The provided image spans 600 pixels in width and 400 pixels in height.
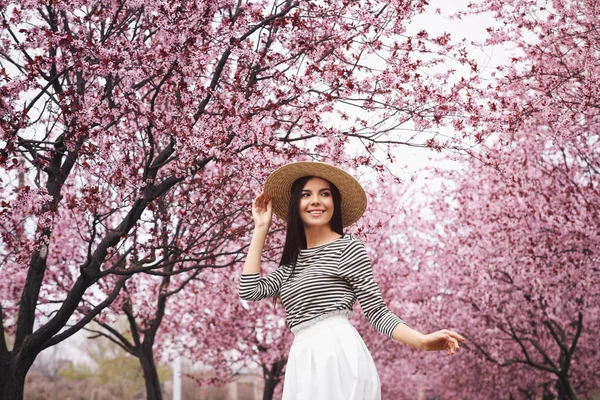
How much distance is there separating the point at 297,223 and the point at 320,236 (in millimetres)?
141

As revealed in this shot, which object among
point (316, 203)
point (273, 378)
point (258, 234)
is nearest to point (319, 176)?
point (316, 203)

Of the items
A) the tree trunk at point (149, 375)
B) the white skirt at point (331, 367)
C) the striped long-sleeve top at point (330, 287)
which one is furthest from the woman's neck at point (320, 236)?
the tree trunk at point (149, 375)

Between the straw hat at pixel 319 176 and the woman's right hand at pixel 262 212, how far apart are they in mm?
55

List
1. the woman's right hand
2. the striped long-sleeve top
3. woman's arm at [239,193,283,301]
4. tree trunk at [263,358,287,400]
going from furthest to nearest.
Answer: tree trunk at [263,358,287,400], the woman's right hand, woman's arm at [239,193,283,301], the striped long-sleeve top

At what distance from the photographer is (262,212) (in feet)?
11.6

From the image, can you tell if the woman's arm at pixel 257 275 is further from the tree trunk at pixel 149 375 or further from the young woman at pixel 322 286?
the tree trunk at pixel 149 375

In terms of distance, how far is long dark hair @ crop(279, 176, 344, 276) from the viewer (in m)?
3.55

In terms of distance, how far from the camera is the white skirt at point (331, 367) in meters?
3.02

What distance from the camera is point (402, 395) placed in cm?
2536

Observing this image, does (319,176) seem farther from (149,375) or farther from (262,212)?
(149,375)

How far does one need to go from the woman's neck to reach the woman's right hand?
9.3 inches

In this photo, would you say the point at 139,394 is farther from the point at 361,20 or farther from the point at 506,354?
the point at 361,20

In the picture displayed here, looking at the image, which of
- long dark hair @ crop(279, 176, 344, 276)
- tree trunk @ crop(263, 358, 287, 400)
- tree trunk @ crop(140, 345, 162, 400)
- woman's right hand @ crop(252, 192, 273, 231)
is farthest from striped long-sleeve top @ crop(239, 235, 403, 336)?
tree trunk @ crop(263, 358, 287, 400)

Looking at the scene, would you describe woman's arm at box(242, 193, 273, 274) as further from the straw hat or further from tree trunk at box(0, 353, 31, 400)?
tree trunk at box(0, 353, 31, 400)
